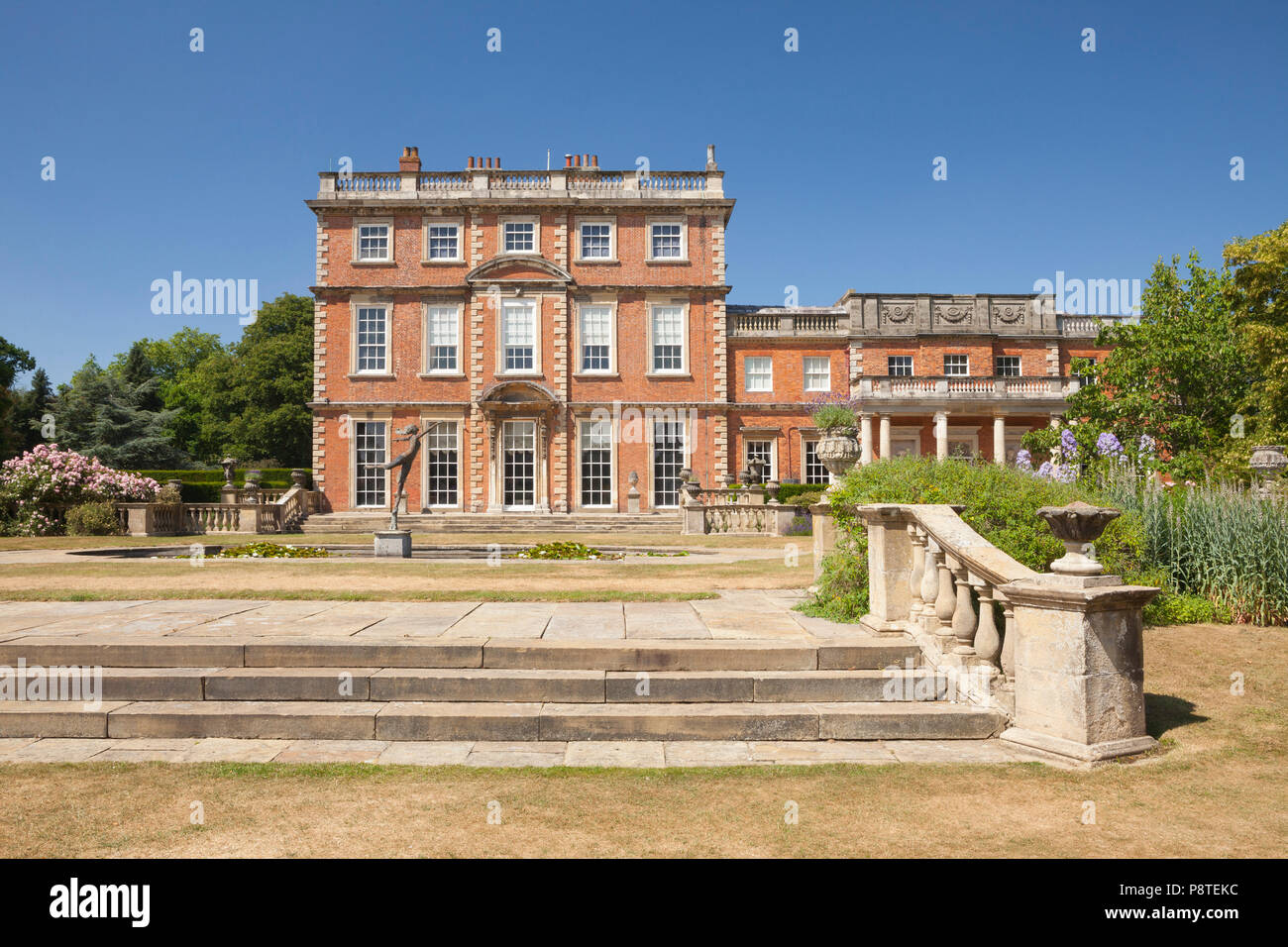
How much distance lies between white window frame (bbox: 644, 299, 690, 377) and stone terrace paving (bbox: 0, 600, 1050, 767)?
2258 cm

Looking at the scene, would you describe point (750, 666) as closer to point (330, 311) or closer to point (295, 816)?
point (295, 816)

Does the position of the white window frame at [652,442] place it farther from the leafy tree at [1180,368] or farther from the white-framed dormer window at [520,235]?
the leafy tree at [1180,368]

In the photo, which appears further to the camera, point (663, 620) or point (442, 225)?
point (442, 225)

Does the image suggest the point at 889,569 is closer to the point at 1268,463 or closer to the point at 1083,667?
the point at 1083,667

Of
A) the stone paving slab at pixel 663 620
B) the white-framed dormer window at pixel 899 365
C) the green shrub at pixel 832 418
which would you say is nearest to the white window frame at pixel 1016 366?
the white-framed dormer window at pixel 899 365

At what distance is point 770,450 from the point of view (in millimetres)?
31359

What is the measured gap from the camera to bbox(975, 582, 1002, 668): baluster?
5676 millimetres

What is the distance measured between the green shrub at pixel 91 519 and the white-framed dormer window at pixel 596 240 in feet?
58.9

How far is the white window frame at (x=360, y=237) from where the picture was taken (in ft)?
98.1

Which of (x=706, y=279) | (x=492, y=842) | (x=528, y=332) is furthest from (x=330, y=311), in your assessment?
(x=492, y=842)

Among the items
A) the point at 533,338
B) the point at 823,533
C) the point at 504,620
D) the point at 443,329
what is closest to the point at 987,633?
A: the point at 823,533

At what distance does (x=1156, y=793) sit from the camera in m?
4.37

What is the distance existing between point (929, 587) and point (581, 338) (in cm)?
2500

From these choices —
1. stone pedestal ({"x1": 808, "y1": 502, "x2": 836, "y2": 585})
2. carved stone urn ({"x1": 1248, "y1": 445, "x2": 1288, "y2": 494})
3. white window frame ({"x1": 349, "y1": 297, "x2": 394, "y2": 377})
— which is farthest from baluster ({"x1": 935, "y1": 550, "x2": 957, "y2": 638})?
white window frame ({"x1": 349, "y1": 297, "x2": 394, "y2": 377})
